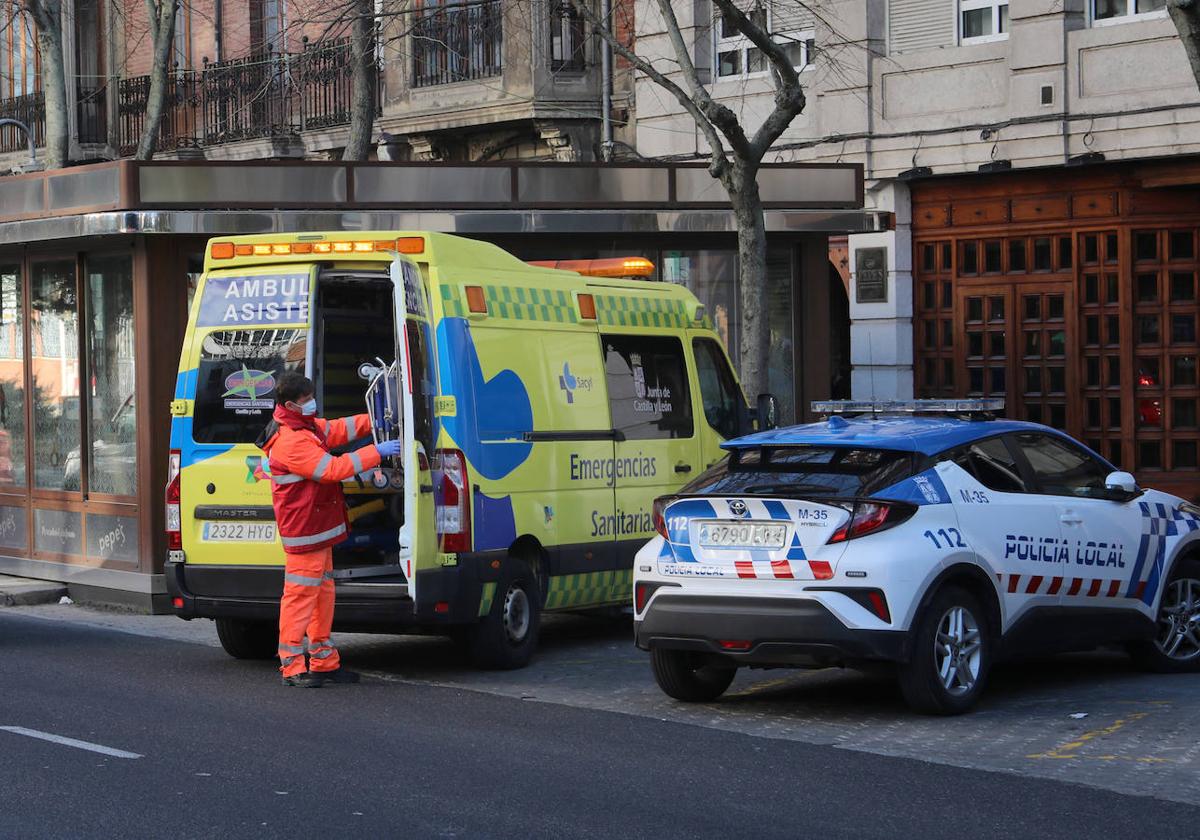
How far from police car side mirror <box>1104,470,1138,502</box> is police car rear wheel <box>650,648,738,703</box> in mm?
2268

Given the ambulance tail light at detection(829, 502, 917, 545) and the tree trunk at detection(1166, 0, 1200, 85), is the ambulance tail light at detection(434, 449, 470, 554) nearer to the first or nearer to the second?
the ambulance tail light at detection(829, 502, 917, 545)

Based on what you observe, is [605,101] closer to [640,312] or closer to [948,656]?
[640,312]

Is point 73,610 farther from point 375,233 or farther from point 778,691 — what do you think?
point 778,691

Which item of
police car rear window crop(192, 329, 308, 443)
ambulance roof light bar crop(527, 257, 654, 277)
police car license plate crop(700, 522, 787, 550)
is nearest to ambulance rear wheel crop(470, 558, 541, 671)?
police car rear window crop(192, 329, 308, 443)

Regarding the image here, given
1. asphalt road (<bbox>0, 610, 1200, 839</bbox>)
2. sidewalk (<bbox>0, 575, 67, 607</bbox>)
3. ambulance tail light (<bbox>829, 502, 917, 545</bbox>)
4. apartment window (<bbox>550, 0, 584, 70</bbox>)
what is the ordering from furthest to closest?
1. apartment window (<bbox>550, 0, 584, 70</bbox>)
2. sidewalk (<bbox>0, 575, 67, 607</bbox>)
3. ambulance tail light (<bbox>829, 502, 917, 545</bbox>)
4. asphalt road (<bbox>0, 610, 1200, 839</bbox>)

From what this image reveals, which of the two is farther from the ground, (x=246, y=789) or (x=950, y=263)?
(x=950, y=263)

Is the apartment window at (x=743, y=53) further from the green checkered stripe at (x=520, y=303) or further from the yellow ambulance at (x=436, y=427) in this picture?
the green checkered stripe at (x=520, y=303)

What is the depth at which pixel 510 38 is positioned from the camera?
75.5 ft

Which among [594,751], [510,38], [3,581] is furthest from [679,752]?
[510,38]

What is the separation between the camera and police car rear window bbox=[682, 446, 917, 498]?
9.04 metres

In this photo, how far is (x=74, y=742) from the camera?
849 centimetres

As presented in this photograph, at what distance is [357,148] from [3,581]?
551cm

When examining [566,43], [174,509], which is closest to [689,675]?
[174,509]

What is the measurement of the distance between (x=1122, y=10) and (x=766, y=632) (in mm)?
11252
